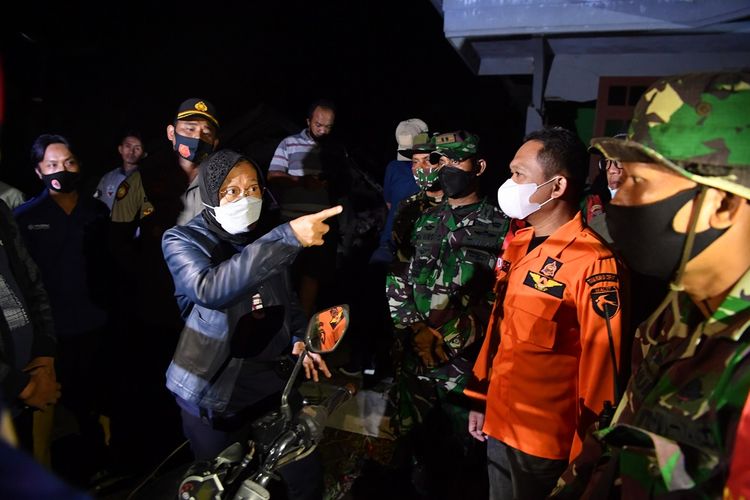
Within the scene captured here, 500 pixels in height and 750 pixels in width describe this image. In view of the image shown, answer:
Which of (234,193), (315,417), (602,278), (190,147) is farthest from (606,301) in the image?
(190,147)

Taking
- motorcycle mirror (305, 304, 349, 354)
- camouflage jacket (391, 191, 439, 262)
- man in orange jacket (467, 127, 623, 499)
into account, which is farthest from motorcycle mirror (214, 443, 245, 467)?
camouflage jacket (391, 191, 439, 262)

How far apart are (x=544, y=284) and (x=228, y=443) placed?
5.62ft

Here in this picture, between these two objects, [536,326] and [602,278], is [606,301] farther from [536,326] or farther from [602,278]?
[536,326]

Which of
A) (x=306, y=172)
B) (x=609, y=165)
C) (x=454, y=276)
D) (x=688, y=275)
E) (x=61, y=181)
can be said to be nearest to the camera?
(x=688, y=275)

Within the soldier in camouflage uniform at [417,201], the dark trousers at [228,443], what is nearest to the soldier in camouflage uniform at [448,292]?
the soldier in camouflage uniform at [417,201]

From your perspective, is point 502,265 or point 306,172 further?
point 306,172

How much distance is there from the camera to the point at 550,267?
231 cm

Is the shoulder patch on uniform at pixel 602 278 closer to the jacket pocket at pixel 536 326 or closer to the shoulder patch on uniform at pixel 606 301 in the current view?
the shoulder patch on uniform at pixel 606 301

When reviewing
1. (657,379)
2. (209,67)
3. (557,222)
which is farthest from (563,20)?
(209,67)

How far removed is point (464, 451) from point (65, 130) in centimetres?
817

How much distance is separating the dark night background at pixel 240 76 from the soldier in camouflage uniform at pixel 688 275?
8.66ft

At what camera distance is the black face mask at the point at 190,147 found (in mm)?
3717

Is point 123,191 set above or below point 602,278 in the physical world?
above

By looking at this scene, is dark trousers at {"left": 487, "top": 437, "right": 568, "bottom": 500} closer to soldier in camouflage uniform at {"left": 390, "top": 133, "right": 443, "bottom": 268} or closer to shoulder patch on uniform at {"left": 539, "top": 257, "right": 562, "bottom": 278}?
shoulder patch on uniform at {"left": 539, "top": 257, "right": 562, "bottom": 278}
